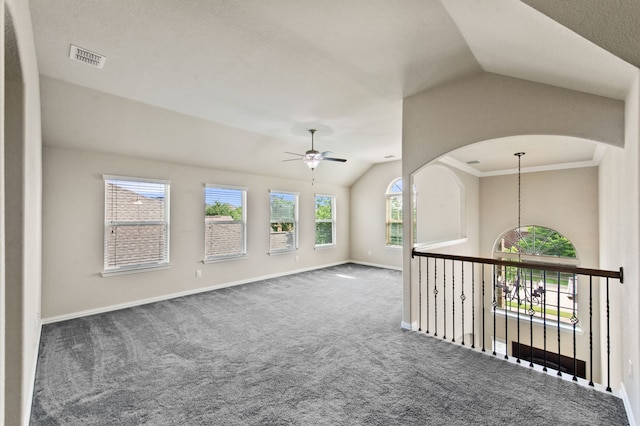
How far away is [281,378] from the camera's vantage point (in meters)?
2.65

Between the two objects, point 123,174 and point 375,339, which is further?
point 123,174

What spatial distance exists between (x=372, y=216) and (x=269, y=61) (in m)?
6.19

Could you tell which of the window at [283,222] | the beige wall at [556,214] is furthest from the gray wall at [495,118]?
the window at [283,222]

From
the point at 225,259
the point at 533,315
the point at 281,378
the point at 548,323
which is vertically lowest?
the point at 548,323

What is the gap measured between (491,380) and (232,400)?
228 centimetres

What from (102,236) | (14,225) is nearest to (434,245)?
(14,225)

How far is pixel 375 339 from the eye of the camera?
3.47 meters

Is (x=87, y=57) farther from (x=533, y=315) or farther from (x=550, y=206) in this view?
(x=550, y=206)

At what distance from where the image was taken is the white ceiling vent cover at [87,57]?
2.70 meters

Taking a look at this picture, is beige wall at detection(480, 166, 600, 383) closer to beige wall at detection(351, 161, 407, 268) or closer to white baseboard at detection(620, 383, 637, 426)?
beige wall at detection(351, 161, 407, 268)

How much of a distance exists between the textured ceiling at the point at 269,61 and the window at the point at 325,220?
3654mm

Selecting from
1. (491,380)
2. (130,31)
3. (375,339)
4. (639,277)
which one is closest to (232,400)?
(375,339)

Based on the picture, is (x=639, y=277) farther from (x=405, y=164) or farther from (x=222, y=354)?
(x=222, y=354)

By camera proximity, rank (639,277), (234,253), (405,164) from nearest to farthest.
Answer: (639,277) < (405,164) < (234,253)
